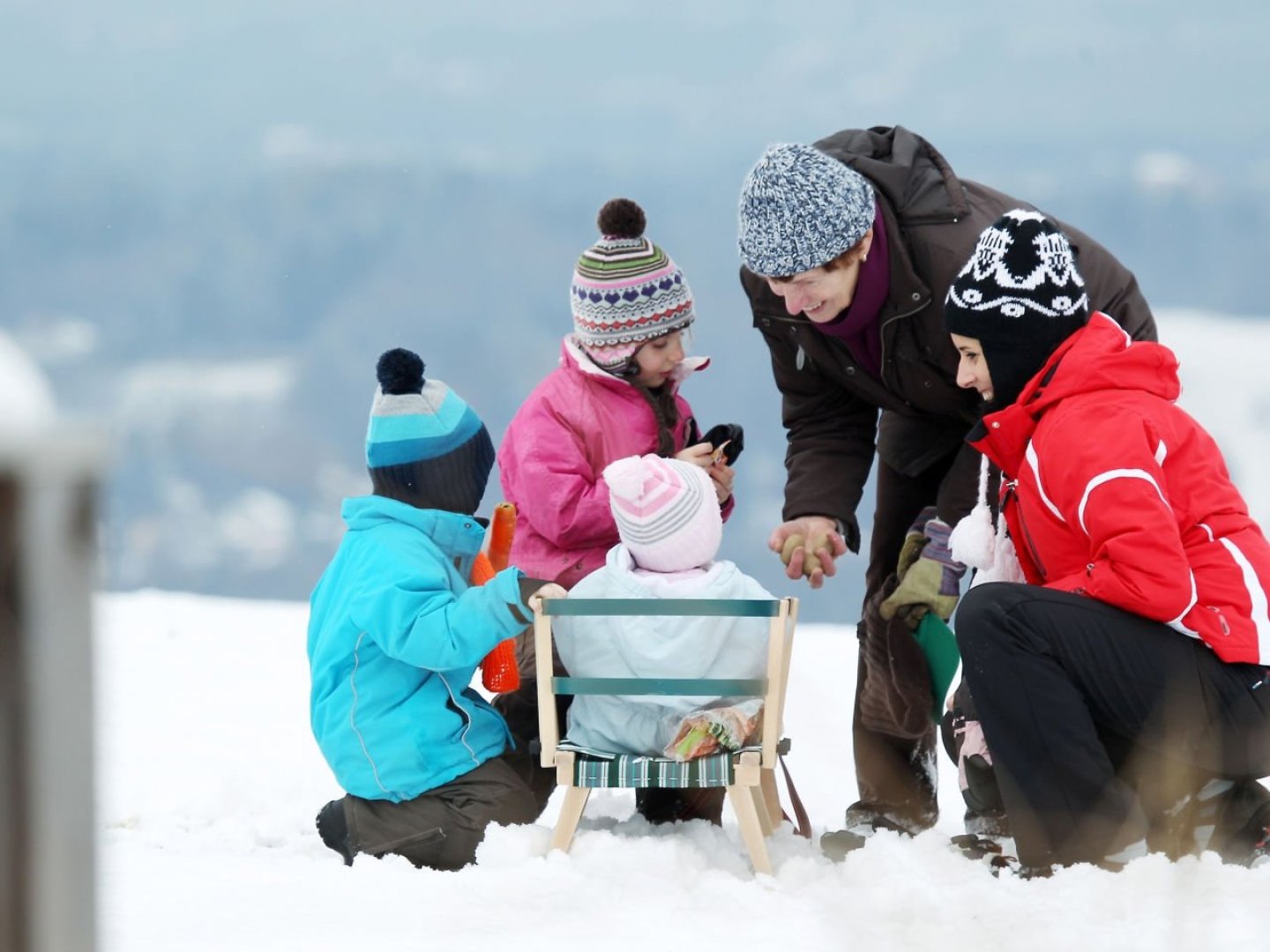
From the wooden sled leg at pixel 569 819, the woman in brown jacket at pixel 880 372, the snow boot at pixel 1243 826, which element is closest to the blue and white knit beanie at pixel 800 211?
the woman in brown jacket at pixel 880 372

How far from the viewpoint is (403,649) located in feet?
10.4

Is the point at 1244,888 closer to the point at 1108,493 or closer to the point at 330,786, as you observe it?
the point at 1108,493

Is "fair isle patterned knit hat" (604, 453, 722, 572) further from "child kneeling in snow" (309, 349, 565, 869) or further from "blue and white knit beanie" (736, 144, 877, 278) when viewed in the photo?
"blue and white knit beanie" (736, 144, 877, 278)

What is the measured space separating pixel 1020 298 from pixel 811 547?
902 mm

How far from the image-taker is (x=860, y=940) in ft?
8.32

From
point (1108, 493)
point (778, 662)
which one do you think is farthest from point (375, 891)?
point (1108, 493)

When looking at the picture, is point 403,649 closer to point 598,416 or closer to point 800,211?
point 598,416

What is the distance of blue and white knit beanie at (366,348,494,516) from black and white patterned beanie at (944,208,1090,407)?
3.59 ft

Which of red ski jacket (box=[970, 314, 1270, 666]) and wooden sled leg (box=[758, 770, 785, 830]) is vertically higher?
→ red ski jacket (box=[970, 314, 1270, 666])

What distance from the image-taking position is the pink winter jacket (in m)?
3.65

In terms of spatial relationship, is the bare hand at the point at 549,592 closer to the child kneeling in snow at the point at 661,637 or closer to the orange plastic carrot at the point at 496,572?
the child kneeling in snow at the point at 661,637

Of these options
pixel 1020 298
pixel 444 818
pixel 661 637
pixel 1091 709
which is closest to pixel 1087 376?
pixel 1020 298

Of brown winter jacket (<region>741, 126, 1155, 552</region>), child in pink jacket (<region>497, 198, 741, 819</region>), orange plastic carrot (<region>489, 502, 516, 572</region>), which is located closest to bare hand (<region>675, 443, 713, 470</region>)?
child in pink jacket (<region>497, 198, 741, 819</region>)

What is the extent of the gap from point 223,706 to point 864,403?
2.81 m
